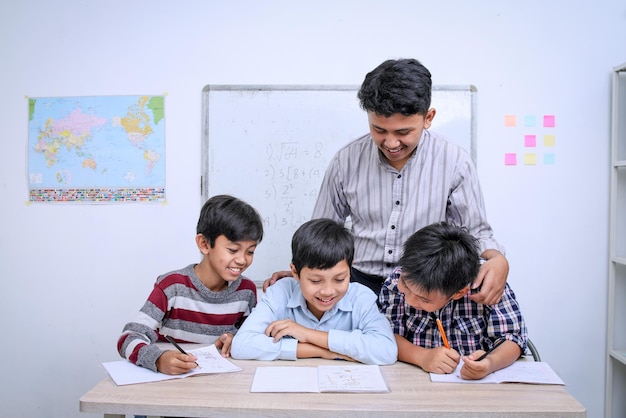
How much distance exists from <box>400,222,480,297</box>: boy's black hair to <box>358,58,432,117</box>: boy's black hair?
0.35 metres

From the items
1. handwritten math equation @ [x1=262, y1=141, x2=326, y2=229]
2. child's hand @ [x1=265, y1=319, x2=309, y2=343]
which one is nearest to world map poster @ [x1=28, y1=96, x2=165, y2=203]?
handwritten math equation @ [x1=262, y1=141, x2=326, y2=229]

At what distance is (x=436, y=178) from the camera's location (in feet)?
5.68

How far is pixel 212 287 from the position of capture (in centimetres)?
175

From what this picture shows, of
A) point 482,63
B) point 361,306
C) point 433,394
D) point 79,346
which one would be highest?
point 482,63

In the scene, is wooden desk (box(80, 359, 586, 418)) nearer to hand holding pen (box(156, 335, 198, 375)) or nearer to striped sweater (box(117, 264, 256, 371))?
hand holding pen (box(156, 335, 198, 375))

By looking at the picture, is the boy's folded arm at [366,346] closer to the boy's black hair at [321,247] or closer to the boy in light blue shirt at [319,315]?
the boy in light blue shirt at [319,315]

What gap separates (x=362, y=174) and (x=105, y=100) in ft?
5.57

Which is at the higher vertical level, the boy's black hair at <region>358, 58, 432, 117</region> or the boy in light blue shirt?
the boy's black hair at <region>358, 58, 432, 117</region>

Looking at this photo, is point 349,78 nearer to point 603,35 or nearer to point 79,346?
point 603,35

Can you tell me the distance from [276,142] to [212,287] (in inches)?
47.9

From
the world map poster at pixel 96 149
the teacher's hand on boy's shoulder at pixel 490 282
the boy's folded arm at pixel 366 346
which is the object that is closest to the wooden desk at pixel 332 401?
the boy's folded arm at pixel 366 346

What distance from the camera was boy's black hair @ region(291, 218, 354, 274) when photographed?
4.93 feet

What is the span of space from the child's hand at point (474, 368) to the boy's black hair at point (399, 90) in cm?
66

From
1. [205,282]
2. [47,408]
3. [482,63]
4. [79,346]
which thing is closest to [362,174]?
[205,282]
